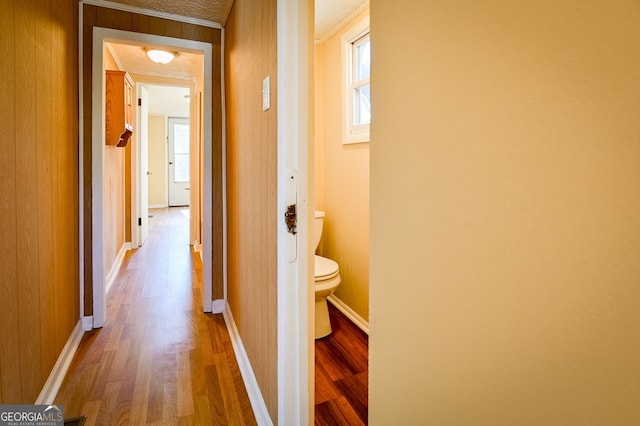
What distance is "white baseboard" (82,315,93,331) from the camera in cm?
229

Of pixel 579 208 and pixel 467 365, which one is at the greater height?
pixel 579 208

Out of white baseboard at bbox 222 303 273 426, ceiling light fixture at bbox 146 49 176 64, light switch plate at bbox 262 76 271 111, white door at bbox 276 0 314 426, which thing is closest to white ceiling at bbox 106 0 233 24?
ceiling light fixture at bbox 146 49 176 64

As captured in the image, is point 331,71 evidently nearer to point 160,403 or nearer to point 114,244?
point 160,403

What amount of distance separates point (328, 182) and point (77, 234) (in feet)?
5.77

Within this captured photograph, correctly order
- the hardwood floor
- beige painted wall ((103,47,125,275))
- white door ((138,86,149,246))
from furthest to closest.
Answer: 1. white door ((138,86,149,246))
2. beige painted wall ((103,47,125,275))
3. the hardwood floor

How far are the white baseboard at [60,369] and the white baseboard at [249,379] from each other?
0.86 m

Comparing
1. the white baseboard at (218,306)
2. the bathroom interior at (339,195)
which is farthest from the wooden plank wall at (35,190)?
the bathroom interior at (339,195)

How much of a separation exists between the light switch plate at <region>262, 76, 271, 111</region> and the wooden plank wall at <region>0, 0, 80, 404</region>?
0.86 meters

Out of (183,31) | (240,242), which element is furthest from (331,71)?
(240,242)

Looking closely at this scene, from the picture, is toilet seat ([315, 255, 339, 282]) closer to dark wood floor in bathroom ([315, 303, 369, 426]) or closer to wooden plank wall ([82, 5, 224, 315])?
dark wood floor in bathroom ([315, 303, 369, 426])

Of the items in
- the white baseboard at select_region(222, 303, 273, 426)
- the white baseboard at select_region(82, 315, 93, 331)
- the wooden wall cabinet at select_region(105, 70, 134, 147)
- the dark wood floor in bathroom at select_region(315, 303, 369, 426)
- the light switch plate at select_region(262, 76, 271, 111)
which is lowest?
the dark wood floor in bathroom at select_region(315, 303, 369, 426)

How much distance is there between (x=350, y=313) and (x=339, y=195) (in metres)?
0.88

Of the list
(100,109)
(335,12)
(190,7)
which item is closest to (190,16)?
(190,7)

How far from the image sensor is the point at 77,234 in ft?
7.25
